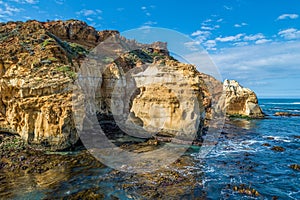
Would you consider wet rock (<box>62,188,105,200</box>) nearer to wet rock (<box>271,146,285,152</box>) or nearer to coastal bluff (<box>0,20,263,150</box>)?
coastal bluff (<box>0,20,263,150</box>)

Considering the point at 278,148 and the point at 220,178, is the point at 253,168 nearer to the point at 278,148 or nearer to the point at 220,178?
the point at 220,178

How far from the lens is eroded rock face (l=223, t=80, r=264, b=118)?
53250 millimetres

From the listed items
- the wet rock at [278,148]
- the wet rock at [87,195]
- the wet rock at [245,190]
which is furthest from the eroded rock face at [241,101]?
the wet rock at [87,195]

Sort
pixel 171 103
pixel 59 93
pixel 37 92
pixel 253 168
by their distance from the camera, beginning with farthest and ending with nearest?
pixel 171 103, pixel 59 93, pixel 37 92, pixel 253 168

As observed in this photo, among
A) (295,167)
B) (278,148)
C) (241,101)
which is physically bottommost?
(295,167)

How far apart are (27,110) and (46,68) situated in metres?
4.29

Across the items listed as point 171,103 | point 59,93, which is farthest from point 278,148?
point 59,93

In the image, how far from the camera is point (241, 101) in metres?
55.1

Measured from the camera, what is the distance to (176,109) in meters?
23.6

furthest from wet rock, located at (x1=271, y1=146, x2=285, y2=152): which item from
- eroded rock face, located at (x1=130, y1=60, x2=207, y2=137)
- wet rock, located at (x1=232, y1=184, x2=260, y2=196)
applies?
wet rock, located at (x1=232, y1=184, x2=260, y2=196)

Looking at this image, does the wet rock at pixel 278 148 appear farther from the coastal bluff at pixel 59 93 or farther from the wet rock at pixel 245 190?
the wet rock at pixel 245 190

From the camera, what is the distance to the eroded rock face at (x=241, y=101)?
175 feet

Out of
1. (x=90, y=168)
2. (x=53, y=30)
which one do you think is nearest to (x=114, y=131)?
(x=90, y=168)

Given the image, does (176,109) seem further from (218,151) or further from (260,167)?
(260,167)
